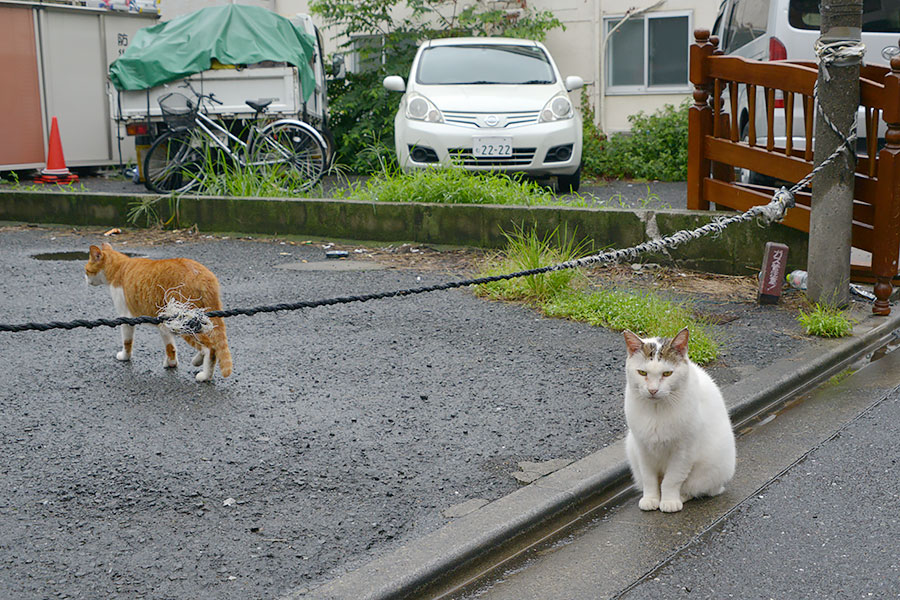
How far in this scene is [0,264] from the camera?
876cm

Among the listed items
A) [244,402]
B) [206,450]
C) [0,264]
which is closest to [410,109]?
[0,264]

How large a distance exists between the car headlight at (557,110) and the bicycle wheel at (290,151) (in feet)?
8.98

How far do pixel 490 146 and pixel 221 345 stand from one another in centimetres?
632

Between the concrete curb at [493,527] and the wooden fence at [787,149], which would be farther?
the wooden fence at [787,149]

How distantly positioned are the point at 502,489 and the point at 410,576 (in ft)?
2.72

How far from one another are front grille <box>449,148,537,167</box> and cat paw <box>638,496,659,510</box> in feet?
24.8

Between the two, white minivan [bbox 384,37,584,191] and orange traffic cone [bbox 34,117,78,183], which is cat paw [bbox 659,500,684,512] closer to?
white minivan [bbox 384,37,584,191]

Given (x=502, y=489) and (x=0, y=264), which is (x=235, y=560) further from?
(x=0, y=264)

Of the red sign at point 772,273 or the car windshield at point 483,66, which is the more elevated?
the car windshield at point 483,66

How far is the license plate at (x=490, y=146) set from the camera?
10812 mm

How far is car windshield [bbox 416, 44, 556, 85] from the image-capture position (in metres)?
12.1

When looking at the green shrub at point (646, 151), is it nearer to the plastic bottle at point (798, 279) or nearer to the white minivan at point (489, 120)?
the white minivan at point (489, 120)

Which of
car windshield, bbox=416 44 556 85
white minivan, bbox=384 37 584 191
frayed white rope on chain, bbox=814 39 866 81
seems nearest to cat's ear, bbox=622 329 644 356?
frayed white rope on chain, bbox=814 39 866 81

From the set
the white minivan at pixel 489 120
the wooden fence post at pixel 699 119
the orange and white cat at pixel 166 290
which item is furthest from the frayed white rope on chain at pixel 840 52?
the white minivan at pixel 489 120
